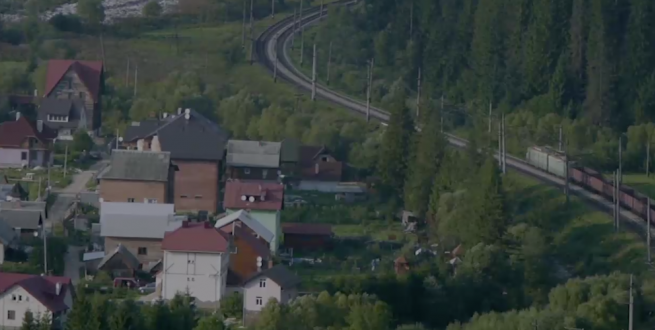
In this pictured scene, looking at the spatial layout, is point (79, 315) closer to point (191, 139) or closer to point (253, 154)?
point (191, 139)

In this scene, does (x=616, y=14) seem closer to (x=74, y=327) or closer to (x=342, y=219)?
(x=342, y=219)

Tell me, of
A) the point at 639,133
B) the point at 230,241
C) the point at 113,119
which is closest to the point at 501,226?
the point at 230,241

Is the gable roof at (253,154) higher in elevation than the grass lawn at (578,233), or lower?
higher

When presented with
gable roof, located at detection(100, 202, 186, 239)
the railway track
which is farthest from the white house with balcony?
the railway track

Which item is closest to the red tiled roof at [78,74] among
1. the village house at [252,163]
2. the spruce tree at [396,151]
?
the village house at [252,163]

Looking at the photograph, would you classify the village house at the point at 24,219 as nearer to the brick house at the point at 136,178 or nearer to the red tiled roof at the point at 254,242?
the brick house at the point at 136,178

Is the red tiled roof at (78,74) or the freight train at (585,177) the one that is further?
the red tiled roof at (78,74)
